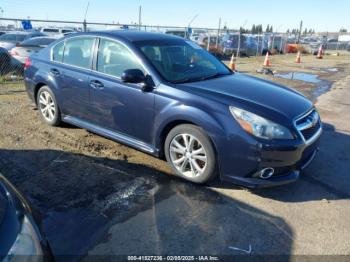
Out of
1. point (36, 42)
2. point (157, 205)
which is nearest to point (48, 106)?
point (157, 205)

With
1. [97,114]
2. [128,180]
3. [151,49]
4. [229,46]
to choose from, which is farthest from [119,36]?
[229,46]

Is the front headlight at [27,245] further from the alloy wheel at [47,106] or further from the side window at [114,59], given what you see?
the alloy wheel at [47,106]

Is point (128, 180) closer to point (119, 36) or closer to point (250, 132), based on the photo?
point (250, 132)

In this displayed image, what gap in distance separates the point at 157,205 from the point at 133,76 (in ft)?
5.08

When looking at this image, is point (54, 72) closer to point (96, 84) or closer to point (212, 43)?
point (96, 84)

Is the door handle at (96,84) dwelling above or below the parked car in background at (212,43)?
above

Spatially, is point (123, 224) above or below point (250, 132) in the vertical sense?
below

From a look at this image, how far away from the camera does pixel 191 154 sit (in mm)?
4062

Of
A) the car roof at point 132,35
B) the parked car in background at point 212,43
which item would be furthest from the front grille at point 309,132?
the parked car in background at point 212,43

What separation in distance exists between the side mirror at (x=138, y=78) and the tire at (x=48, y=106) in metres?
1.94

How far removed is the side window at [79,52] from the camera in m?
5.07

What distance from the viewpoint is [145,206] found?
363 cm

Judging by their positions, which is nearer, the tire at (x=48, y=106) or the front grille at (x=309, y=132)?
the front grille at (x=309, y=132)

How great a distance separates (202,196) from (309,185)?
1363 mm
